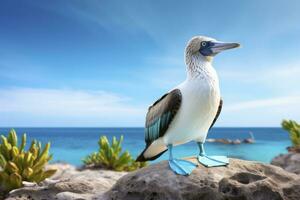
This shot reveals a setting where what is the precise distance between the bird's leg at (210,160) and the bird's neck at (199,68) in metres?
0.93

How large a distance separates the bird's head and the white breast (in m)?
0.21

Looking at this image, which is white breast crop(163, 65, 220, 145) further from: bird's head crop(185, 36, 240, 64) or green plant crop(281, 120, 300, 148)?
green plant crop(281, 120, 300, 148)

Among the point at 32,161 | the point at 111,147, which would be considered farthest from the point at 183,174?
the point at 111,147

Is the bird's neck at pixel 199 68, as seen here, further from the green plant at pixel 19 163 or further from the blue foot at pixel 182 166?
the green plant at pixel 19 163

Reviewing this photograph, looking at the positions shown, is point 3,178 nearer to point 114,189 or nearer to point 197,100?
point 114,189

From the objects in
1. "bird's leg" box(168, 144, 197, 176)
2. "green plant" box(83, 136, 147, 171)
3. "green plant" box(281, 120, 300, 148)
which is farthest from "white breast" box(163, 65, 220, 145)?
"green plant" box(281, 120, 300, 148)

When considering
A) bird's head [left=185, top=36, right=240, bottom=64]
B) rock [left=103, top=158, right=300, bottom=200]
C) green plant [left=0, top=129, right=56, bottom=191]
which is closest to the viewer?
rock [left=103, top=158, right=300, bottom=200]

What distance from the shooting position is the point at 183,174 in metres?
4.36

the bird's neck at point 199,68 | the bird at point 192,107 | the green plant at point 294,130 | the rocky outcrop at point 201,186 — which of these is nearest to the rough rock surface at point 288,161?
the green plant at point 294,130

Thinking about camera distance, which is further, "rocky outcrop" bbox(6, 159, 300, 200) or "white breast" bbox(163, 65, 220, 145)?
"white breast" bbox(163, 65, 220, 145)

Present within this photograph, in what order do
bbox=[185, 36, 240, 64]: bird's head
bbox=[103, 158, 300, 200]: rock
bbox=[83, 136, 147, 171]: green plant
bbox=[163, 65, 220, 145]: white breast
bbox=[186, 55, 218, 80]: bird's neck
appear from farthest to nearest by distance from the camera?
bbox=[83, 136, 147, 171]: green plant
bbox=[185, 36, 240, 64]: bird's head
bbox=[186, 55, 218, 80]: bird's neck
bbox=[163, 65, 220, 145]: white breast
bbox=[103, 158, 300, 200]: rock

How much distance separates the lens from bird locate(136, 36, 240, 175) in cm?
440

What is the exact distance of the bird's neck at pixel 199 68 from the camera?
14.7 ft

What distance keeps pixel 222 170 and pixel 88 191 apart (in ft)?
6.37
